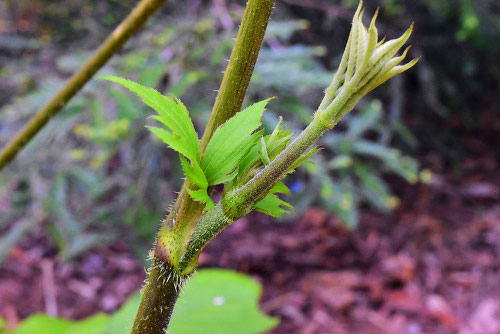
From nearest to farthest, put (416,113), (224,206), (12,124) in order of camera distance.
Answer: (224,206), (12,124), (416,113)

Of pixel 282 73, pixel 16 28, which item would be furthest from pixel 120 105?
pixel 16 28

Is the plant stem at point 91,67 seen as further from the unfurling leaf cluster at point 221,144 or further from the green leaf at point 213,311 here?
the green leaf at point 213,311

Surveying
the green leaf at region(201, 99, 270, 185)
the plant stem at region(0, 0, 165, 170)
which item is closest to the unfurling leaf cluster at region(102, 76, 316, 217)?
the green leaf at region(201, 99, 270, 185)

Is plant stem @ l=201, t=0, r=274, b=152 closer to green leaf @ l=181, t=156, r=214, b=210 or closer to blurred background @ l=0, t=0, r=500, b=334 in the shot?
green leaf @ l=181, t=156, r=214, b=210

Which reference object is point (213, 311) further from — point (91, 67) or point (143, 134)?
point (143, 134)

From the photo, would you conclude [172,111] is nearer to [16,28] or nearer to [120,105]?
[120,105]

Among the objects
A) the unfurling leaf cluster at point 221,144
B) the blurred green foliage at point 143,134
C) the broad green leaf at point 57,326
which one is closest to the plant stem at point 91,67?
the unfurling leaf cluster at point 221,144
